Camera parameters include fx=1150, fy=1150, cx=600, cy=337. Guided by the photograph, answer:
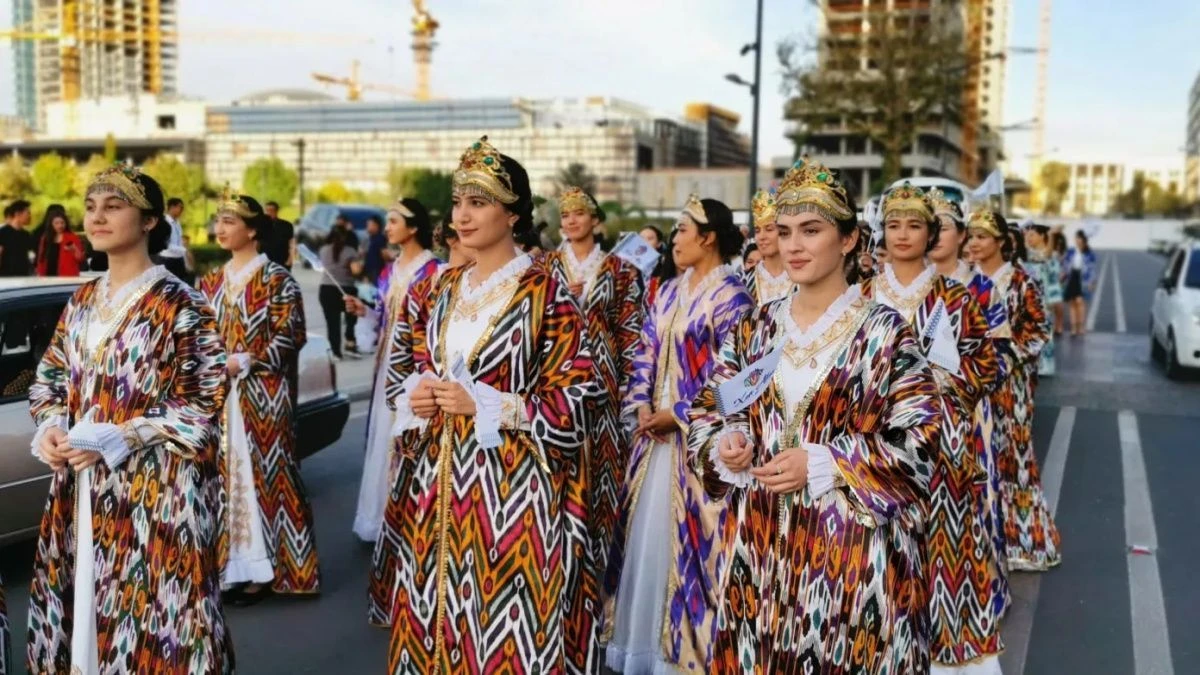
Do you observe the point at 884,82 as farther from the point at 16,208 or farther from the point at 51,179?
the point at 51,179

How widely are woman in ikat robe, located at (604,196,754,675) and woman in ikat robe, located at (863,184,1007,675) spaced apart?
2.27ft

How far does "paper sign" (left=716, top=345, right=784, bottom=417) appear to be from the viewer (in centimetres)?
311

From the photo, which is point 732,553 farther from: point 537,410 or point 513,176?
point 513,176

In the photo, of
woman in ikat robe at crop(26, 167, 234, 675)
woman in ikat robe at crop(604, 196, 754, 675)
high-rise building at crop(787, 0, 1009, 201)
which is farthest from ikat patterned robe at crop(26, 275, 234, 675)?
high-rise building at crop(787, 0, 1009, 201)

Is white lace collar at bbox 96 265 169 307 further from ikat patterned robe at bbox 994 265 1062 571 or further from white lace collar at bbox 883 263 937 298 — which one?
ikat patterned robe at bbox 994 265 1062 571

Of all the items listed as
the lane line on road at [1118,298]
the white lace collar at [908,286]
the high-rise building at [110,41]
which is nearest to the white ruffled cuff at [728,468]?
the white lace collar at [908,286]

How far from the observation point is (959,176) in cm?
10012

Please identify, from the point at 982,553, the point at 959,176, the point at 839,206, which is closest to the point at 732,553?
the point at 839,206

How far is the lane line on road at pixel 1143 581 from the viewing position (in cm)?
540

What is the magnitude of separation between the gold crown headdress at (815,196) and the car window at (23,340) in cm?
446

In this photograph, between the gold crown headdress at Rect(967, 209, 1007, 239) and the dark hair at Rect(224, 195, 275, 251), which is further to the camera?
→ the gold crown headdress at Rect(967, 209, 1007, 239)

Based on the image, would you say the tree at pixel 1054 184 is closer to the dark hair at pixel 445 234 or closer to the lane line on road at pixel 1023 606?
the lane line on road at pixel 1023 606

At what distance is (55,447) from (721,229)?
2737 mm

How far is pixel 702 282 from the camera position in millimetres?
4855
